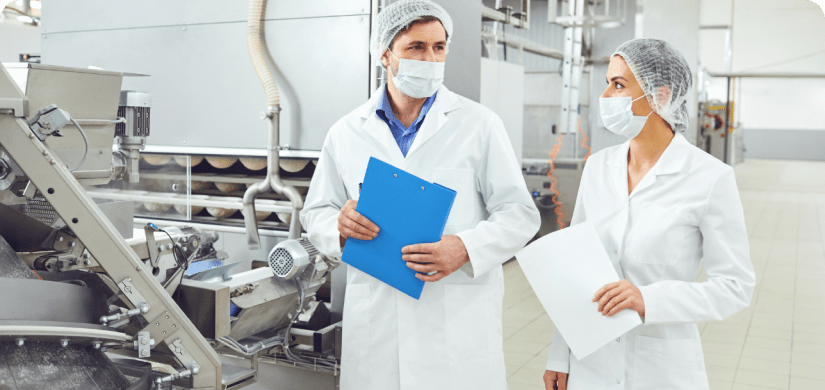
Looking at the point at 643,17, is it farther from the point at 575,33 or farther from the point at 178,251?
the point at 178,251

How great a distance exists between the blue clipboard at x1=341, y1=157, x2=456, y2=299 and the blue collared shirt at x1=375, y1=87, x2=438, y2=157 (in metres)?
0.24

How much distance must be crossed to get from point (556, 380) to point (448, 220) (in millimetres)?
455

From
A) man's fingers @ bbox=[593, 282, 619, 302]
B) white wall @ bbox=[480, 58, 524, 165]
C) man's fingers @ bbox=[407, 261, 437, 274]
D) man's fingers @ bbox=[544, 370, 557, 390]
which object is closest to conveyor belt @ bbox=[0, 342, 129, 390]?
man's fingers @ bbox=[407, 261, 437, 274]

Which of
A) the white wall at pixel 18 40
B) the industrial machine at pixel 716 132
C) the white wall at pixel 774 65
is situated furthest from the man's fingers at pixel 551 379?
the industrial machine at pixel 716 132

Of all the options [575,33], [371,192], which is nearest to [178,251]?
[371,192]

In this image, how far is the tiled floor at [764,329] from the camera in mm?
3244

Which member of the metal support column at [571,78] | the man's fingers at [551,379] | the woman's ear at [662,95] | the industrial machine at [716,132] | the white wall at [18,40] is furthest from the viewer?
the industrial machine at [716,132]

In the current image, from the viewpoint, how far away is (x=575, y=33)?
228 inches

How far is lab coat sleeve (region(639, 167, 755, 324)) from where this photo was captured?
121 cm

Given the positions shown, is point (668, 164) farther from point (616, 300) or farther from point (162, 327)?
point (162, 327)

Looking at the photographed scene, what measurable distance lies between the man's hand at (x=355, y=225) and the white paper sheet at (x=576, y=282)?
0.35 meters

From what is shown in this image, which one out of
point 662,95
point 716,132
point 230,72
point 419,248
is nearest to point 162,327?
point 419,248

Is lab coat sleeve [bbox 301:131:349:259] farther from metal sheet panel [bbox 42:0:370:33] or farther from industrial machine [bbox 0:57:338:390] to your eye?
metal sheet panel [bbox 42:0:370:33]

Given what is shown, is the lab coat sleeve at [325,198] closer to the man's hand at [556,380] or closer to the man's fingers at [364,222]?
the man's fingers at [364,222]
